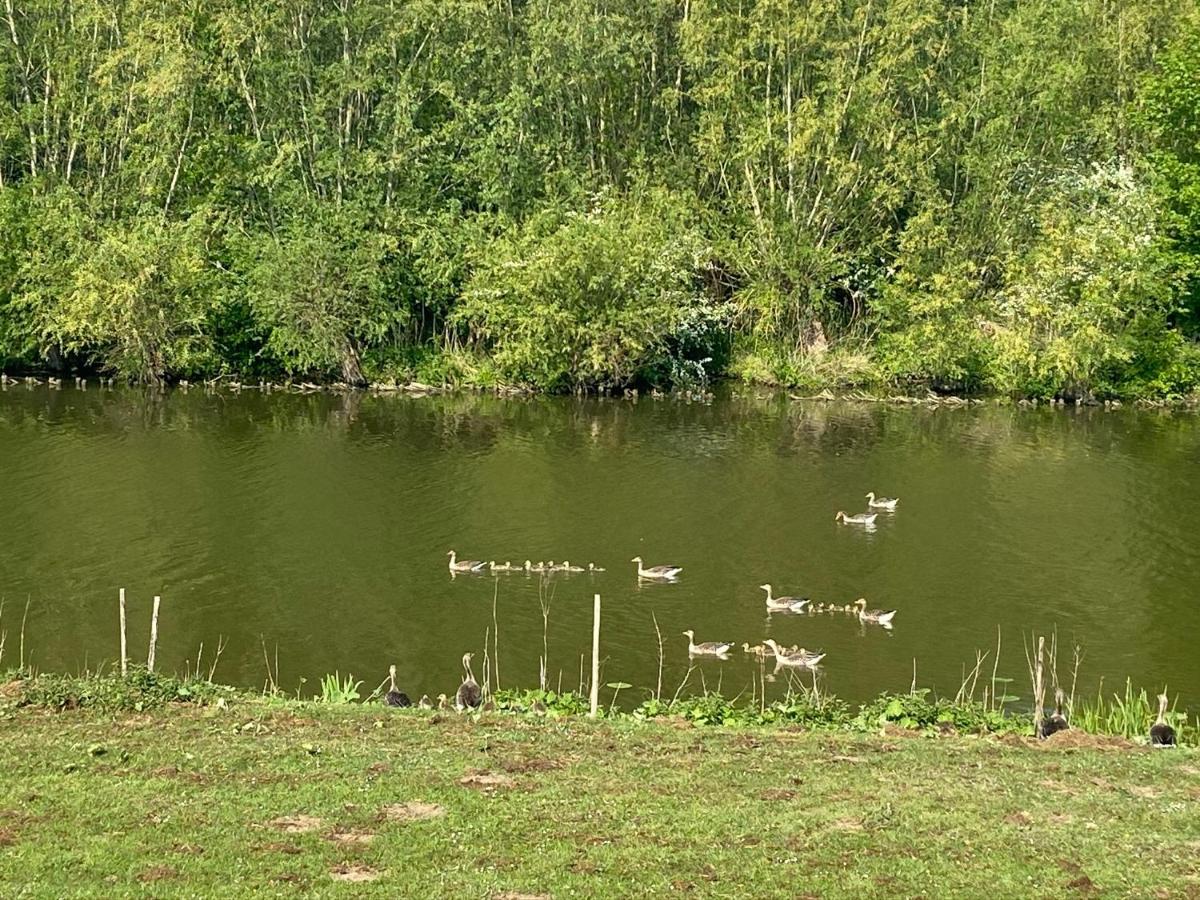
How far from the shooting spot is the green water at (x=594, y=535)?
34.3m

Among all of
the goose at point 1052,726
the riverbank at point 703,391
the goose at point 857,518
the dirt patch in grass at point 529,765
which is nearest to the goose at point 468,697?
the dirt patch in grass at point 529,765

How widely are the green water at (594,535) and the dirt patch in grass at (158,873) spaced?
14.6 metres

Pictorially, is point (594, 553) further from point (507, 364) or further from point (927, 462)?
point (507, 364)

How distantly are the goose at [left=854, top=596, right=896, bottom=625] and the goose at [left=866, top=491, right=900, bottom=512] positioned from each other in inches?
418

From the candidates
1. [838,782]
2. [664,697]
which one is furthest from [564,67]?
[838,782]

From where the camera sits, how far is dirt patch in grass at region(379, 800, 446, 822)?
18641 millimetres

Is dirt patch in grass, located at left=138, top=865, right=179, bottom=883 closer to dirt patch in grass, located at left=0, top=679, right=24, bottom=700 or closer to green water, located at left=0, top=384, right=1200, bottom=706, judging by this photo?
dirt patch in grass, located at left=0, top=679, right=24, bottom=700

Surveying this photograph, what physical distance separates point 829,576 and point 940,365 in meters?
33.7

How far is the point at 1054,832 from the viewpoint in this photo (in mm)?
18375

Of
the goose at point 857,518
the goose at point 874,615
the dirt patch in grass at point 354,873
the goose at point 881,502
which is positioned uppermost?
the goose at point 881,502

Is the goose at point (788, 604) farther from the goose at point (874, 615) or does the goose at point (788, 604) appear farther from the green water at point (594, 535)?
the goose at point (874, 615)

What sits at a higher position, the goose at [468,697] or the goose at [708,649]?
the goose at [468,697]

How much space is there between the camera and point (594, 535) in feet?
146

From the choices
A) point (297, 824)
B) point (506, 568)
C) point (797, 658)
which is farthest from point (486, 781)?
point (506, 568)
